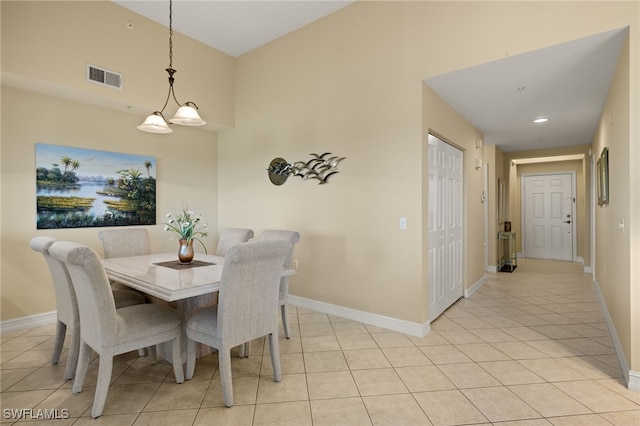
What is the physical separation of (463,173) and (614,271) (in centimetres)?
199

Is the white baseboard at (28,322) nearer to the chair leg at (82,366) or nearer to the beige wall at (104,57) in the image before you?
the chair leg at (82,366)

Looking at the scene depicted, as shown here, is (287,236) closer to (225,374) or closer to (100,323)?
(225,374)

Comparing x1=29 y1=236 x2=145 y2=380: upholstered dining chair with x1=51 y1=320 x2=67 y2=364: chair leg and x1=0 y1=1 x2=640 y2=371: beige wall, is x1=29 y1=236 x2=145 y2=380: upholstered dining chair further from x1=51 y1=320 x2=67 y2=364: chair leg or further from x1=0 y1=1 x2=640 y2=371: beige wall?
x1=0 y1=1 x2=640 y2=371: beige wall

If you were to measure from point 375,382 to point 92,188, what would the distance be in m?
3.65

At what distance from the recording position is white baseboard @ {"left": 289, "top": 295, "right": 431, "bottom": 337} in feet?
10.4

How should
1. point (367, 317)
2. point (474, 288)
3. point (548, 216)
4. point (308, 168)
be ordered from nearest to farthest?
point (367, 317), point (308, 168), point (474, 288), point (548, 216)

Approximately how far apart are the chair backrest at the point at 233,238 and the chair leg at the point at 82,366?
5.21ft

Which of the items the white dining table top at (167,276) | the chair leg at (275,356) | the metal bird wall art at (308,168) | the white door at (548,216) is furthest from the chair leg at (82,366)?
the white door at (548,216)

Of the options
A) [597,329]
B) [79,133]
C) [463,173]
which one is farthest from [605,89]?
[79,133]

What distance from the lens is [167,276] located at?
2334mm

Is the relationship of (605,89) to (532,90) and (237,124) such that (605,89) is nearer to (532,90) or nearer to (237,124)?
(532,90)

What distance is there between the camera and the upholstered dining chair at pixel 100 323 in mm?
1860

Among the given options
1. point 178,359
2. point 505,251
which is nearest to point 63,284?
point 178,359

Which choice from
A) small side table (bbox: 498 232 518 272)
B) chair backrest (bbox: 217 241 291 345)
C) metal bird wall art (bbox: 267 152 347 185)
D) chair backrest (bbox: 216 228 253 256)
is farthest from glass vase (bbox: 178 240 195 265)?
small side table (bbox: 498 232 518 272)
